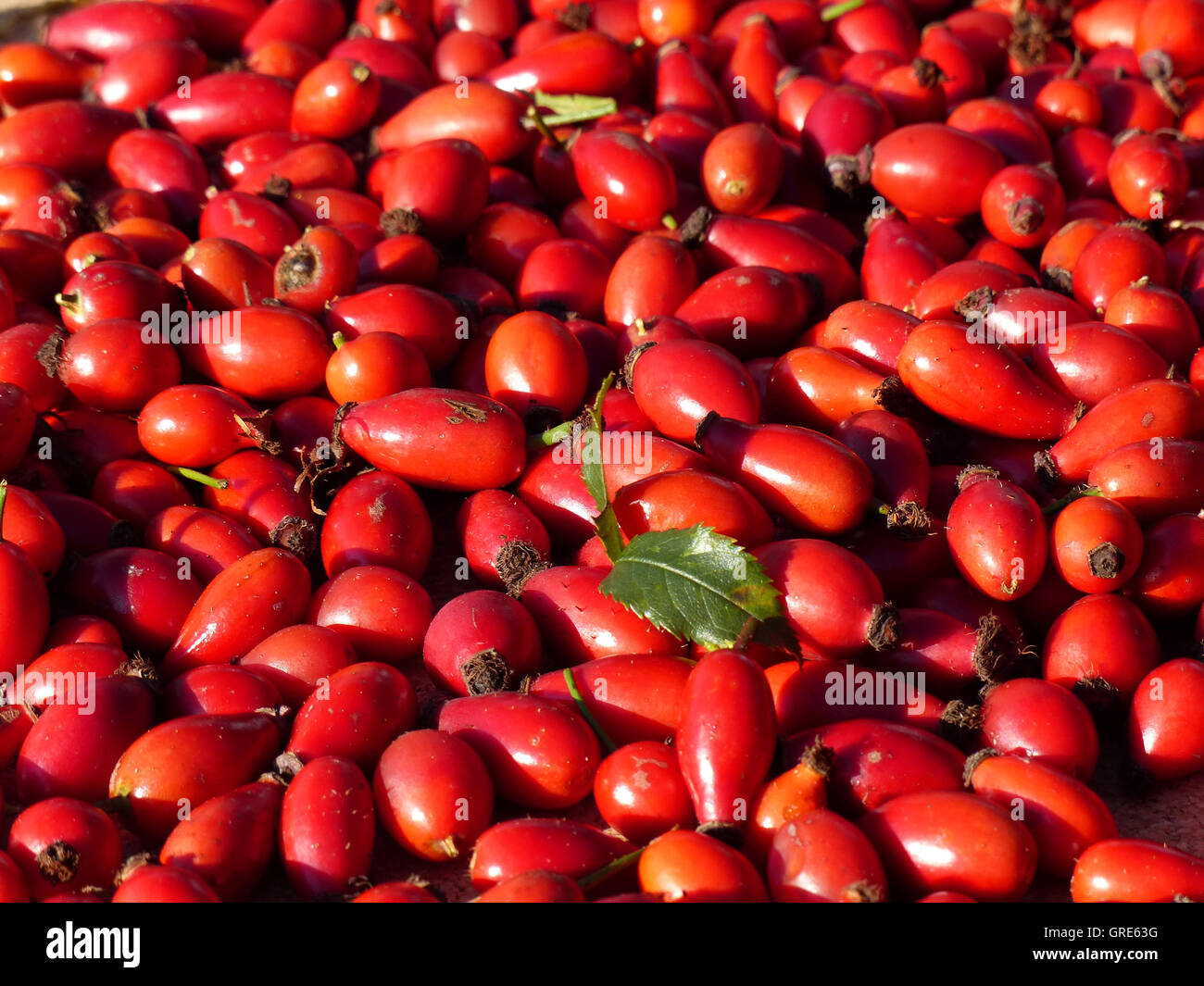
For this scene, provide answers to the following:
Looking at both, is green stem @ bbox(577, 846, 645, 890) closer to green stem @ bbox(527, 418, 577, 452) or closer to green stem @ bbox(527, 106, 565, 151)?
green stem @ bbox(527, 418, 577, 452)

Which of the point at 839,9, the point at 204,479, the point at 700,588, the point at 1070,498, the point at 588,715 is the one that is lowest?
the point at 588,715

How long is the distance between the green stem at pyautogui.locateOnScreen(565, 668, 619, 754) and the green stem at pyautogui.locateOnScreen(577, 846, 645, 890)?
31 centimetres

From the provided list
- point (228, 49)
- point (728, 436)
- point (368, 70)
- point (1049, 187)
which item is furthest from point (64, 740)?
point (228, 49)

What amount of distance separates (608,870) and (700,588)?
61 cm

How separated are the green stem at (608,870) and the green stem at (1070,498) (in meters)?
1.39

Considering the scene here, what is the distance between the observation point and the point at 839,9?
4.80m

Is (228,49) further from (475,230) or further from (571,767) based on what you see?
(571,767)

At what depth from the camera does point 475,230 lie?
12.9 feet

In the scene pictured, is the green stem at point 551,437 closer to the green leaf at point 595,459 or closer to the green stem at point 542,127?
the green leaf at point 595,459

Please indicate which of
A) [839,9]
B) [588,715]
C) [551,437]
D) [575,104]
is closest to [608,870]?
[588,715]

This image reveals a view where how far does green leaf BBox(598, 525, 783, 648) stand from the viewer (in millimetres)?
2363

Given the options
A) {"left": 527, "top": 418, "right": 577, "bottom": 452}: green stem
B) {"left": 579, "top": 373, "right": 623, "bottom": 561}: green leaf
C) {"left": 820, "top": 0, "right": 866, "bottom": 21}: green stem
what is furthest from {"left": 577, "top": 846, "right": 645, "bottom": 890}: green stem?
{"left": 820, "top": 0, "right": 866, "bottom": 21}: green stem

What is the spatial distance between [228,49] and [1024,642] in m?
4.21

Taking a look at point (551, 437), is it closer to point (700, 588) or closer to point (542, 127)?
point (700, 588)
